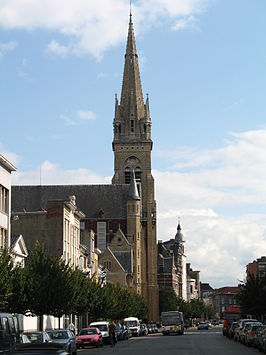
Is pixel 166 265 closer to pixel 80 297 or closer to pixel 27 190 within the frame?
pixel 27 190

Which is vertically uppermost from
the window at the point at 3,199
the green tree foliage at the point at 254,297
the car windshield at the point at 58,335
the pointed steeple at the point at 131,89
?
the pointed steeple at the point at 131,89

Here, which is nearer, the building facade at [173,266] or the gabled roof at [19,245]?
the gabled roof at [19,245]

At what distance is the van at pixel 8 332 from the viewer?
79.1ft

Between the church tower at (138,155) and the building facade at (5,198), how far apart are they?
72.3 meters

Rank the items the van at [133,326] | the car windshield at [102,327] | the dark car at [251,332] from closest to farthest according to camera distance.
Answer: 1. the dark car at [251,332]
2. the car windshield at [102,327]
3. the van at [133,326]

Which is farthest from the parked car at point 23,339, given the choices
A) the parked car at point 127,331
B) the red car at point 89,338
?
the parked car at point 127,331

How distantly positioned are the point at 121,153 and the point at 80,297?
78.1 metres

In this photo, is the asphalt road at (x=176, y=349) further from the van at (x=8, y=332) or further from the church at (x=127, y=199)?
the church at (x=127, y=199)

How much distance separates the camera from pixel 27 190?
391 ft

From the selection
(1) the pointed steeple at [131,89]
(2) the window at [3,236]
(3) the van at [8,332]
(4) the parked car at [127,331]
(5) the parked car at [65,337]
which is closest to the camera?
(3) the van at [8,332]

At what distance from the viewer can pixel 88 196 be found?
124 metres

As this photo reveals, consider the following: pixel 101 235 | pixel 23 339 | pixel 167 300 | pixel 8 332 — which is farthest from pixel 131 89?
pixel 8 332

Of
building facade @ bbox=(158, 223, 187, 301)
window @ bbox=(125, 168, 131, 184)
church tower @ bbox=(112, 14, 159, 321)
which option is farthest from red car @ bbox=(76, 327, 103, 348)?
building facade @ bbox=(158, 223, 187, 301)

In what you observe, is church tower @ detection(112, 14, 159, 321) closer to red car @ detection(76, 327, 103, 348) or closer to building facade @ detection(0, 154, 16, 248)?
building facade @ detection(0, 154, 16, 248)
